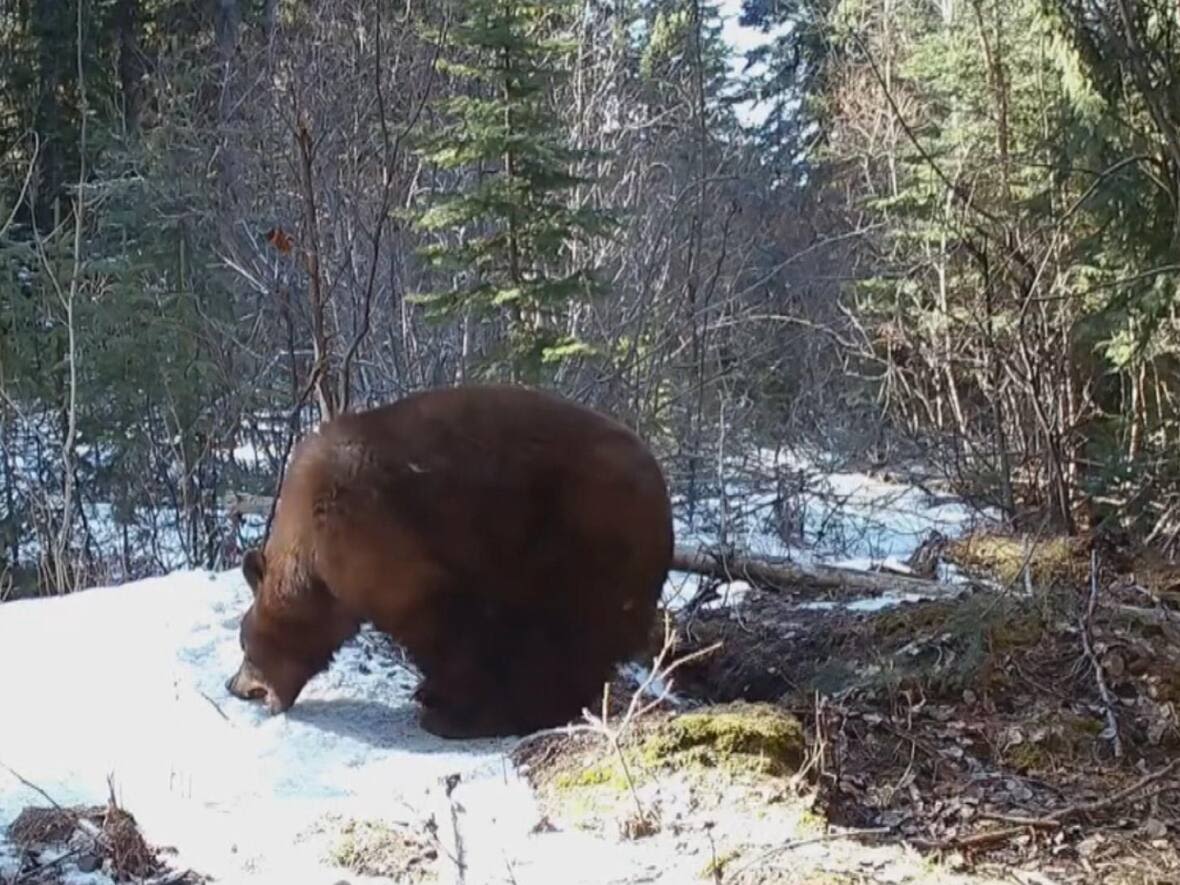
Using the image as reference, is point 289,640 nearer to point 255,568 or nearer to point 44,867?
point 255,568

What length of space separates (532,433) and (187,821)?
1.82 m

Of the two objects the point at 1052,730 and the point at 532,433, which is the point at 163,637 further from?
the point at 1052,730

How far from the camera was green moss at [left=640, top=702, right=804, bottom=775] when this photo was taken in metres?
3.60

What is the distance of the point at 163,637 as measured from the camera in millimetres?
5227

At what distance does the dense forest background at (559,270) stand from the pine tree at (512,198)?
33mm

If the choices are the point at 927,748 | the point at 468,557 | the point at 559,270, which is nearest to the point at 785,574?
the point at 468,557

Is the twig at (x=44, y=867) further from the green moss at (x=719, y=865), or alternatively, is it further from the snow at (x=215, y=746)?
the green moss at (x=719, y=865)

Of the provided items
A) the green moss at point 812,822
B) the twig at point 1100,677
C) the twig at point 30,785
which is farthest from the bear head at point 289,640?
the twig at point 1100,677

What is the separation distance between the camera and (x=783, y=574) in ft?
22.1

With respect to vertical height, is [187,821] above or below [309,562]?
below

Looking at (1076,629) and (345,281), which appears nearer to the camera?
(1076,629)

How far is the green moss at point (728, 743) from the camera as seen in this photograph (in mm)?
3602

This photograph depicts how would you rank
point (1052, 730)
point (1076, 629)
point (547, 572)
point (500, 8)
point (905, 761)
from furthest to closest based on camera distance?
1. point (500, 8)
2. point (1076, 629)
3. point (547, 572)
4. point (1052, 730)
5. point (905, 761)

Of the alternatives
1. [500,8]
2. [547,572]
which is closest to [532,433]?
[547,572]
